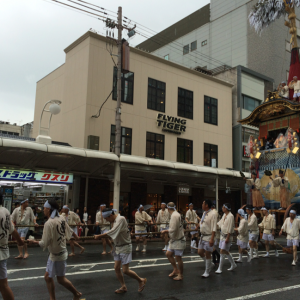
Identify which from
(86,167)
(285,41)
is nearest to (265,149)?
(86,167)

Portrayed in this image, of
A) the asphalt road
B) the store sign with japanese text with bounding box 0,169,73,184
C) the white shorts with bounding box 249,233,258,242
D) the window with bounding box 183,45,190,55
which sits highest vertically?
the window with bounding box 183,45,190,55

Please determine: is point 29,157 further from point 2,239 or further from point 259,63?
point 259,63

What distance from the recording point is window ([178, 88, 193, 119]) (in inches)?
1054

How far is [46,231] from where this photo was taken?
5754 millimetres

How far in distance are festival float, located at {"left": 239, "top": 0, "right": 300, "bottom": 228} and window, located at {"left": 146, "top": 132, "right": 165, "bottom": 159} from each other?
28.4 ft

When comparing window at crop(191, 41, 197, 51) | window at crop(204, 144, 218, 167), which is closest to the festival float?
window at crop(204, 144, 218, 167)

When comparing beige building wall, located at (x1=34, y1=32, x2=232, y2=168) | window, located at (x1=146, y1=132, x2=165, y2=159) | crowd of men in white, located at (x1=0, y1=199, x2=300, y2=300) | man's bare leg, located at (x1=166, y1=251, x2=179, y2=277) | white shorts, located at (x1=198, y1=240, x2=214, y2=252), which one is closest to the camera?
crowd of men in white, located at (x1=0, y1=199, x2=300, y2=300)

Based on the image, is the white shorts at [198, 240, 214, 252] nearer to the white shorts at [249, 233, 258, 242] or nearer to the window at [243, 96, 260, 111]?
the white shorts at [249, 233, 258, 242]

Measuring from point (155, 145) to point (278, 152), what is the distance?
1083 cm

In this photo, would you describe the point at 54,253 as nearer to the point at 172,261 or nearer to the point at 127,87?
the point at 172,261

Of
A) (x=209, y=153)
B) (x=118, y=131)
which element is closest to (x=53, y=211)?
(x=118, y=131)

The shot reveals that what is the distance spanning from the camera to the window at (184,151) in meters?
26.3

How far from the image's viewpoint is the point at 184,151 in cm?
2659

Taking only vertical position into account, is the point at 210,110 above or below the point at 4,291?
above
